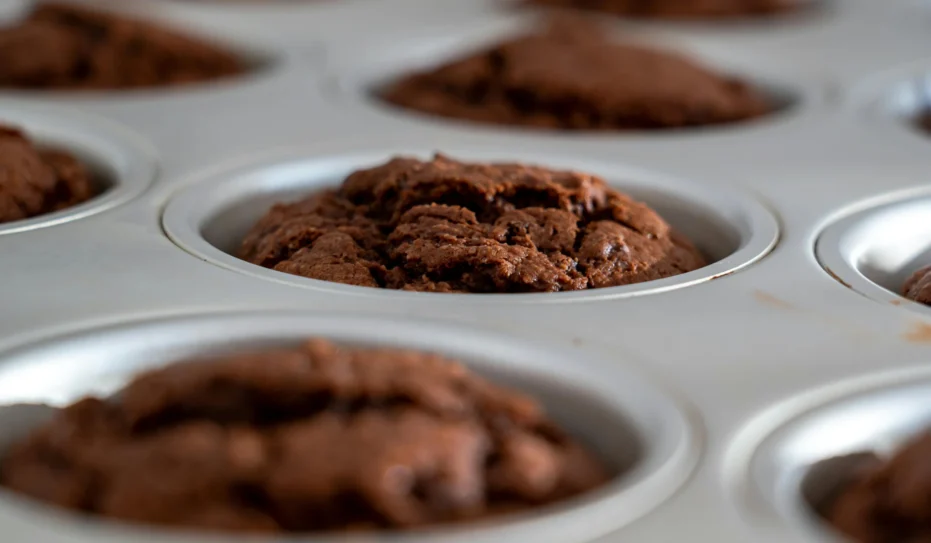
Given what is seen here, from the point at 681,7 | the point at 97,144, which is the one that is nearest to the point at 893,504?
the point at 97,144

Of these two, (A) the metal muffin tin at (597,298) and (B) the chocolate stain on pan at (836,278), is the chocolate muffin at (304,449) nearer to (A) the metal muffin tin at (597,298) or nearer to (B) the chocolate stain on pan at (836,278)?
(A) the metal muffin tin at (597,298)

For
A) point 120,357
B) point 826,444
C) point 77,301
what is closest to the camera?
point 826,444

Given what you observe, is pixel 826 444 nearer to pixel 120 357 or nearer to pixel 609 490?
pixel 609 490

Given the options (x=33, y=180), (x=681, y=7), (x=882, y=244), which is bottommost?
(x=33, y=180)

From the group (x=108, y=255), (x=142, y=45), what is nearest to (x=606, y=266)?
(x=108, y=255)

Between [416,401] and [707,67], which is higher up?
[707,67]

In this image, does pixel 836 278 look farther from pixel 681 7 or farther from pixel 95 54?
pixel 681 7

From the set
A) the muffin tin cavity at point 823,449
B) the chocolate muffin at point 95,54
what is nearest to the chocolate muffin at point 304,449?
the muffin tin cavity at point 823,449
